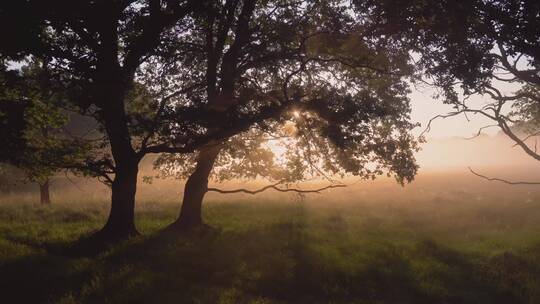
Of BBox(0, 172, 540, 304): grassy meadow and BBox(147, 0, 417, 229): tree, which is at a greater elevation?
BBox(147, 0, 417, 229): tree

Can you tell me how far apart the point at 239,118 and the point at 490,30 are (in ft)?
24.9

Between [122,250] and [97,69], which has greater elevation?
[97,69]

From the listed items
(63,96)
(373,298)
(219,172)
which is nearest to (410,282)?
(373,298)

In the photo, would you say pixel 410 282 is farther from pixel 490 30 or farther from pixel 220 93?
pixel 220 93

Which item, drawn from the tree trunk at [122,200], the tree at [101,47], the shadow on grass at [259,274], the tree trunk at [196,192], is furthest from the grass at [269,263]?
the tree at [101,47]

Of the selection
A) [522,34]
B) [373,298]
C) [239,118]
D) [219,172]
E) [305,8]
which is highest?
[305,8]

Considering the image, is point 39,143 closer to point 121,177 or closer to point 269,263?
point 121,177

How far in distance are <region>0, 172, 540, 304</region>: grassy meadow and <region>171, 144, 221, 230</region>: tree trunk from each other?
94 centimetres

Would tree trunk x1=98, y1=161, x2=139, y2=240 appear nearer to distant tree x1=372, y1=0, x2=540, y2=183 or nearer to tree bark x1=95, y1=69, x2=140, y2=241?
tree bark x1=95, y1=69, x2=140, y2=241

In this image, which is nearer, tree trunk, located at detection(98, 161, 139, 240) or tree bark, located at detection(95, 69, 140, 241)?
tree bark, located at detection(95, 69, 140, 241)

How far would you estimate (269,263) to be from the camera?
12383 millimetres

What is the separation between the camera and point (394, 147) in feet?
57.2

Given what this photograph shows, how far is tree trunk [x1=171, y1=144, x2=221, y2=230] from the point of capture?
58.2ft

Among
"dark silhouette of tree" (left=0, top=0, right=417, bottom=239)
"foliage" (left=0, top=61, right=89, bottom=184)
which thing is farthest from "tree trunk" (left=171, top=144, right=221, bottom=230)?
"foliage" (left=0, top=61, right=89, bottom=184)
